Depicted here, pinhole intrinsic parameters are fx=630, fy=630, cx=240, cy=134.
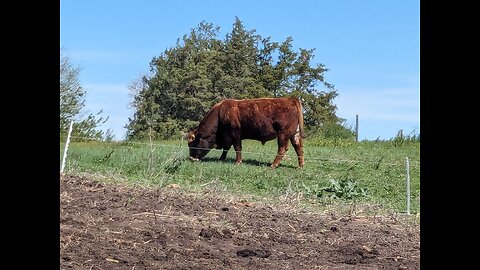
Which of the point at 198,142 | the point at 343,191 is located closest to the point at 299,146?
the point at 198,142

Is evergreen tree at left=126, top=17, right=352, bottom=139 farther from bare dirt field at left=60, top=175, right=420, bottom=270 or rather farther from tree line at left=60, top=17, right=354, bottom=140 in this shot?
bare dirt field at left=60, top=175, right=420, bottom=270

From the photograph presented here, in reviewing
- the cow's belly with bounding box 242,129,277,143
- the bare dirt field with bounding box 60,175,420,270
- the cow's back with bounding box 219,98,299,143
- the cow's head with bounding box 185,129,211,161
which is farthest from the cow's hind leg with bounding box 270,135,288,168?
the bare dirt field with bounding box 60,175,420,270

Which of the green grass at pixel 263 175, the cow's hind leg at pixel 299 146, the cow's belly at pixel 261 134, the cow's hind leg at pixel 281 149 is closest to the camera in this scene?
the green grass at pixel 263 175

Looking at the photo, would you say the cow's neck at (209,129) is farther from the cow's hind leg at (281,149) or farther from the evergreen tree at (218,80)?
the evergreen tree at (218,80)

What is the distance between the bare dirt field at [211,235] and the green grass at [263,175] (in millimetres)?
1587

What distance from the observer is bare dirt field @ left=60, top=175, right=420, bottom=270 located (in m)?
4.50

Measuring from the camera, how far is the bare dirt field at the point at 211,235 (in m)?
4.50

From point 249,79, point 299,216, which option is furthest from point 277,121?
point 249,79

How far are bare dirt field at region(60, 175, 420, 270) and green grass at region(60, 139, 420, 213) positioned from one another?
159 cm

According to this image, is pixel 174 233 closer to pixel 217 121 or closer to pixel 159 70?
pixel 217 121

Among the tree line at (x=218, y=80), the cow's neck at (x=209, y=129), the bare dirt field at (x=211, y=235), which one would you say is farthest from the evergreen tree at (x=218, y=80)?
the bare dirt field at (x=211, y=235)

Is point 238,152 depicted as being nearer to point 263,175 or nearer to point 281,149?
point 281,149

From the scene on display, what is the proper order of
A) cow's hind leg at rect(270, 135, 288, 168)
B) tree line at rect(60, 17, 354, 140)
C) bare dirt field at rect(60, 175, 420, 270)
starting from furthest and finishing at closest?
1. tree line at rect(60, 17, 354, 140)
2. cow's hind leg at rect(270, 135, 288, 168)
3. bare dirt field at rect(60, 175, 420, 270)
